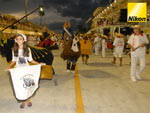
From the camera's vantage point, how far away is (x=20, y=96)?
376cm

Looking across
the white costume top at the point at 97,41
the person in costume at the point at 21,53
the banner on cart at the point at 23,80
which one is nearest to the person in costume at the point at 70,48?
the person in costume at the point at 21,53

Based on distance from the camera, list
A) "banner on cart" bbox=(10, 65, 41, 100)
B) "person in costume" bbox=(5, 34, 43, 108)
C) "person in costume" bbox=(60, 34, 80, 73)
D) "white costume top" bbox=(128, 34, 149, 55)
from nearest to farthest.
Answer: "banner on cart" bbox=(10, 65, 41, 100), "person in costume" bbox=(5, 34, 43, 108), "white costume top" bbox=(128, 34, 149, 55), "person in costume" bbox=(60, 34, 80, 73)

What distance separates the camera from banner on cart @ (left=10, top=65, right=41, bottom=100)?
3697 millimetres

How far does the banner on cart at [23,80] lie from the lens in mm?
3697

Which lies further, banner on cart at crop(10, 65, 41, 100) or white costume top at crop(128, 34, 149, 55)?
white costume top at crop(128, 34, 149, 55)

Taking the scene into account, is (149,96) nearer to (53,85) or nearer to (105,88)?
(105,88)

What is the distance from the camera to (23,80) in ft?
12.3

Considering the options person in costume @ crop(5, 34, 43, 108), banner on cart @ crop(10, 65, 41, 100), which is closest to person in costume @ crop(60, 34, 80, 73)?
person in costume @ crop(5, 34, 43, 108)

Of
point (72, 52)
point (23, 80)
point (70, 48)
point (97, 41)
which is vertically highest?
point (97, 41)

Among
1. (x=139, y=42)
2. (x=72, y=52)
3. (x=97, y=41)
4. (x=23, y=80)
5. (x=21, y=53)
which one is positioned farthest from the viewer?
(x=97, y=41)

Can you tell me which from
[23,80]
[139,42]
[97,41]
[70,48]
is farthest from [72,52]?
[97,41]

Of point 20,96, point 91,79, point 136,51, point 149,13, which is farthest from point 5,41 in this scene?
point 149,13

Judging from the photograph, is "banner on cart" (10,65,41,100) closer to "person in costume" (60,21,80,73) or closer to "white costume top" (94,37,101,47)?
"person in costume" (60,21,80,73)

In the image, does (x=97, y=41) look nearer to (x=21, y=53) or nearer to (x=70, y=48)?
→ (x=70, y=48)
